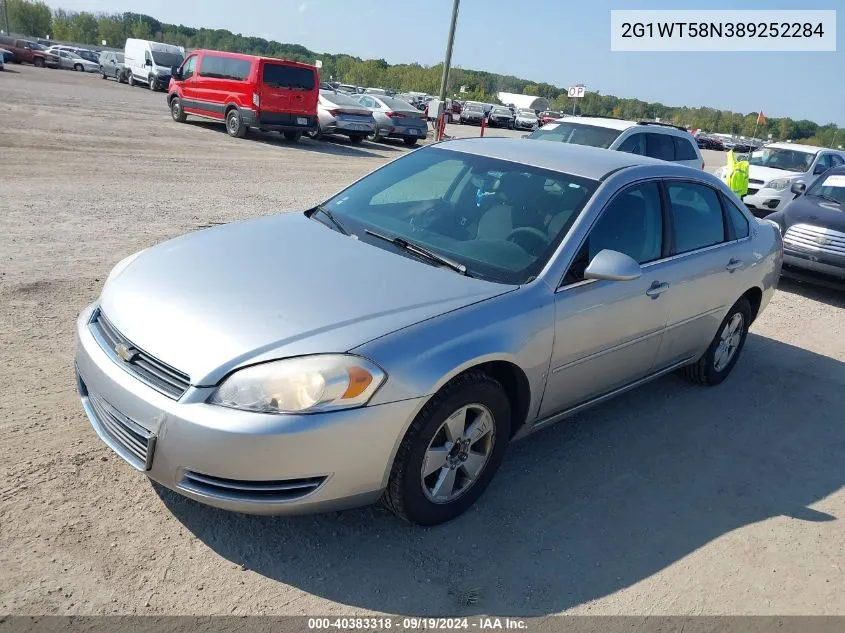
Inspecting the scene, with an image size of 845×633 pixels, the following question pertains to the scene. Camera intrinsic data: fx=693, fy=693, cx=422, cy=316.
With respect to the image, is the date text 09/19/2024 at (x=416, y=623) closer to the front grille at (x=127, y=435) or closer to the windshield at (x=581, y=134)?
the front grille at (x=127, y=435)

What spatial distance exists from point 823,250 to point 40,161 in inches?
456

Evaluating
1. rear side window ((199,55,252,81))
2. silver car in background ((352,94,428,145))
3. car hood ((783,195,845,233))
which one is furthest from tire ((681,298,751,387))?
silver car in background ((352,94,428,145))

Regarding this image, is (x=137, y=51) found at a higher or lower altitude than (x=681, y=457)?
higher

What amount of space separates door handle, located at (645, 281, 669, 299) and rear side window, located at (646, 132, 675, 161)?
787 centimetres

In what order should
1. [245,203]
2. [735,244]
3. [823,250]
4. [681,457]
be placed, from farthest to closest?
[245,203] → [823,250] → [735,244] → [681,457]

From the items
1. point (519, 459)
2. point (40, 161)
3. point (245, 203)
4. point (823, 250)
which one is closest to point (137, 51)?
point (40, 161)

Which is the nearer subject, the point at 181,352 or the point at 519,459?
the point at 181,352

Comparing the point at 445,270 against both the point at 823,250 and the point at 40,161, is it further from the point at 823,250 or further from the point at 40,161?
the point at 40,161

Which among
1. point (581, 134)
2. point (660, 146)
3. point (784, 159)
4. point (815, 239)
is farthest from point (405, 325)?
point (784, 159)

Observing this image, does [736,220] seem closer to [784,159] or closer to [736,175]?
[736,175]

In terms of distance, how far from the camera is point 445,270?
343cm

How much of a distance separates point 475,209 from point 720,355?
254cm

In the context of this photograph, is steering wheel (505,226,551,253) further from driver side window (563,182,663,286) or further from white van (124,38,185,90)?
white van (124,38,185,90)

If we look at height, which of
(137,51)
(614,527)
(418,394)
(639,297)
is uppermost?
(137,51)
